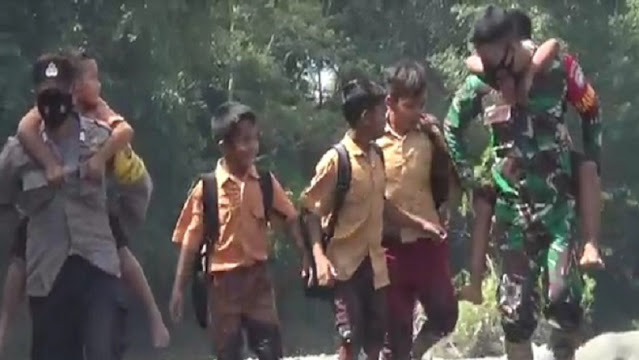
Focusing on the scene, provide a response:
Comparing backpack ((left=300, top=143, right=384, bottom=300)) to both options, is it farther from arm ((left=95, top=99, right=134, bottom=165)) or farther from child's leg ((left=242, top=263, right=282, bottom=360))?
arm ((left=95, top=99, right=134, bottom=165))

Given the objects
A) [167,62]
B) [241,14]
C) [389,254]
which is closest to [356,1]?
[241,14]

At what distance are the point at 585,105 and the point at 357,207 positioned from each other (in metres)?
1.39

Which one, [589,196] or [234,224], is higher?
[589,196]

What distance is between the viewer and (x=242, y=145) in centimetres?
770

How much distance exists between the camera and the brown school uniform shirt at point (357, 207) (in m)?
7.78

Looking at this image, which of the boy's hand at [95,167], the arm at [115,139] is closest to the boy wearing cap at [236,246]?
the arm at [115,139]

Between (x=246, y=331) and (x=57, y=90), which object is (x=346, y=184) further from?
(x=57, y=90)

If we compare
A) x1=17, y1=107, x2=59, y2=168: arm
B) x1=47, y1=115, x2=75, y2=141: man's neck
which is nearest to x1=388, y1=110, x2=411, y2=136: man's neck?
x1=47, y1=115, x2=75, y2=141: man's neck

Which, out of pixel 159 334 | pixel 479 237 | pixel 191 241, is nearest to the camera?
pixel 159 334

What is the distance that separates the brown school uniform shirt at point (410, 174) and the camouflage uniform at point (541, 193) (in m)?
0.94

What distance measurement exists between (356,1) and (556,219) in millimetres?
34501

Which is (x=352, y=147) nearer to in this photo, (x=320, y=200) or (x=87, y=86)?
(x=320, y=200)

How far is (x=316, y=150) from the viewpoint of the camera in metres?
35.1

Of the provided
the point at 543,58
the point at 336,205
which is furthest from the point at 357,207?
the point at 543,58
